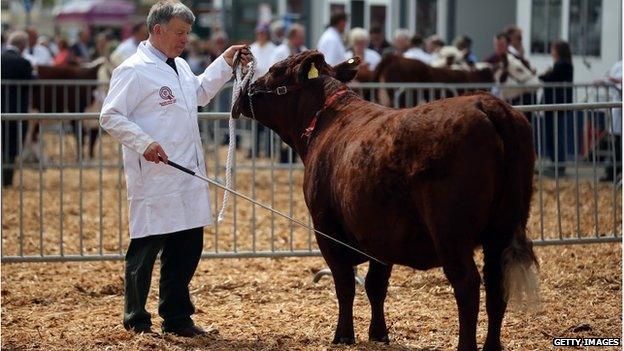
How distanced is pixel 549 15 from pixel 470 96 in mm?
13933

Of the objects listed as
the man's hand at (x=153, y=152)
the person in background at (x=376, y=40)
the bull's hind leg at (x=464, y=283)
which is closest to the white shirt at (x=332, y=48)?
the person in background at (x=376, y=40)

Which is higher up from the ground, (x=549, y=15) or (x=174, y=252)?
(x=549, y=15)

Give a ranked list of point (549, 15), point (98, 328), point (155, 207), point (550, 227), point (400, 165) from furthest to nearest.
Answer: point (549, 15) < point (550, 227) < point (98, 328) < point (155, 207) < point (400, 165)

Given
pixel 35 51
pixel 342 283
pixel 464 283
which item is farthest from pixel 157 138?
pixel 35 51

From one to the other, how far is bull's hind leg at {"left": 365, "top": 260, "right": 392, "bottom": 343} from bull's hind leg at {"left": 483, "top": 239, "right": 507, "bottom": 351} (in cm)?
82

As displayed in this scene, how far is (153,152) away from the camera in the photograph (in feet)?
21.2

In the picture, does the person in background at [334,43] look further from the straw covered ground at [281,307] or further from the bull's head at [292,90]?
the bull's head at [292,90]

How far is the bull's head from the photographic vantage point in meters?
6.78

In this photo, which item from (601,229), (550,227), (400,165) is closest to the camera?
(400,165)

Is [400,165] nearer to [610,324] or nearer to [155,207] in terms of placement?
[155,207]

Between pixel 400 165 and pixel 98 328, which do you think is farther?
pixel 98 328

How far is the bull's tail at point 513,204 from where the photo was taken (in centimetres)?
570

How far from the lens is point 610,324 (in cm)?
711

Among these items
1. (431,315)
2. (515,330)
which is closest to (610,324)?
(515,330)
